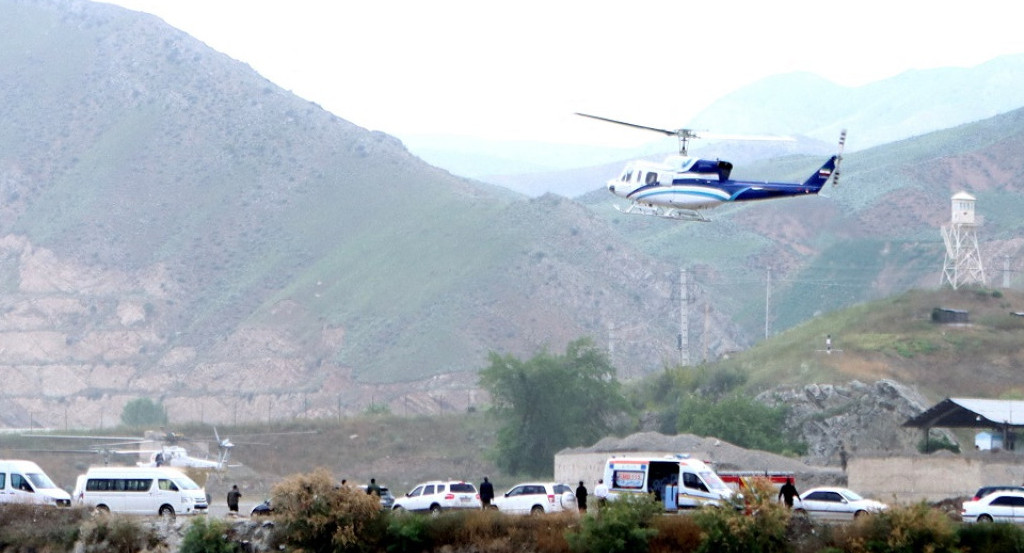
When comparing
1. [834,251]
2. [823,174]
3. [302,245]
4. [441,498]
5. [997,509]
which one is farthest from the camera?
[834,251]

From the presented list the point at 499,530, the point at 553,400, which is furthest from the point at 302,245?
the point at 499,530

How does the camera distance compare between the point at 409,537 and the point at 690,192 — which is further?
the point at 690,192

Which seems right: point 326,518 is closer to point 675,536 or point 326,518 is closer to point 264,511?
point 264,511

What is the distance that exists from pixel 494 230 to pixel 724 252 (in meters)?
35.4

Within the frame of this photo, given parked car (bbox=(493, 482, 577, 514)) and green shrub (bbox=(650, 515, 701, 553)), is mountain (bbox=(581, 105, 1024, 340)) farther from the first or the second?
green shrub (bbox=(650, 515, 701, 553))

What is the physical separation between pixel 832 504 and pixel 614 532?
25.7 ft

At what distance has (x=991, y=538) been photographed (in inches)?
1406

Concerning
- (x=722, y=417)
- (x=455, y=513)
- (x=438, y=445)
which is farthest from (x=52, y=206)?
(x=455, y=513)

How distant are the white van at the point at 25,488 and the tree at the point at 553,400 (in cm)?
5705

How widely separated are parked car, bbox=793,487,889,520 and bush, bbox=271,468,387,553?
Answer: 10.4 meters

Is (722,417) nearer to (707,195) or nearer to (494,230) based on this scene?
(707,195)

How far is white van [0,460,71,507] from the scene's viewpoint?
45.8m

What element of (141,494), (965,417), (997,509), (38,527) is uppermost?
(965,417)

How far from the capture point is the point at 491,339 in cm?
14862
